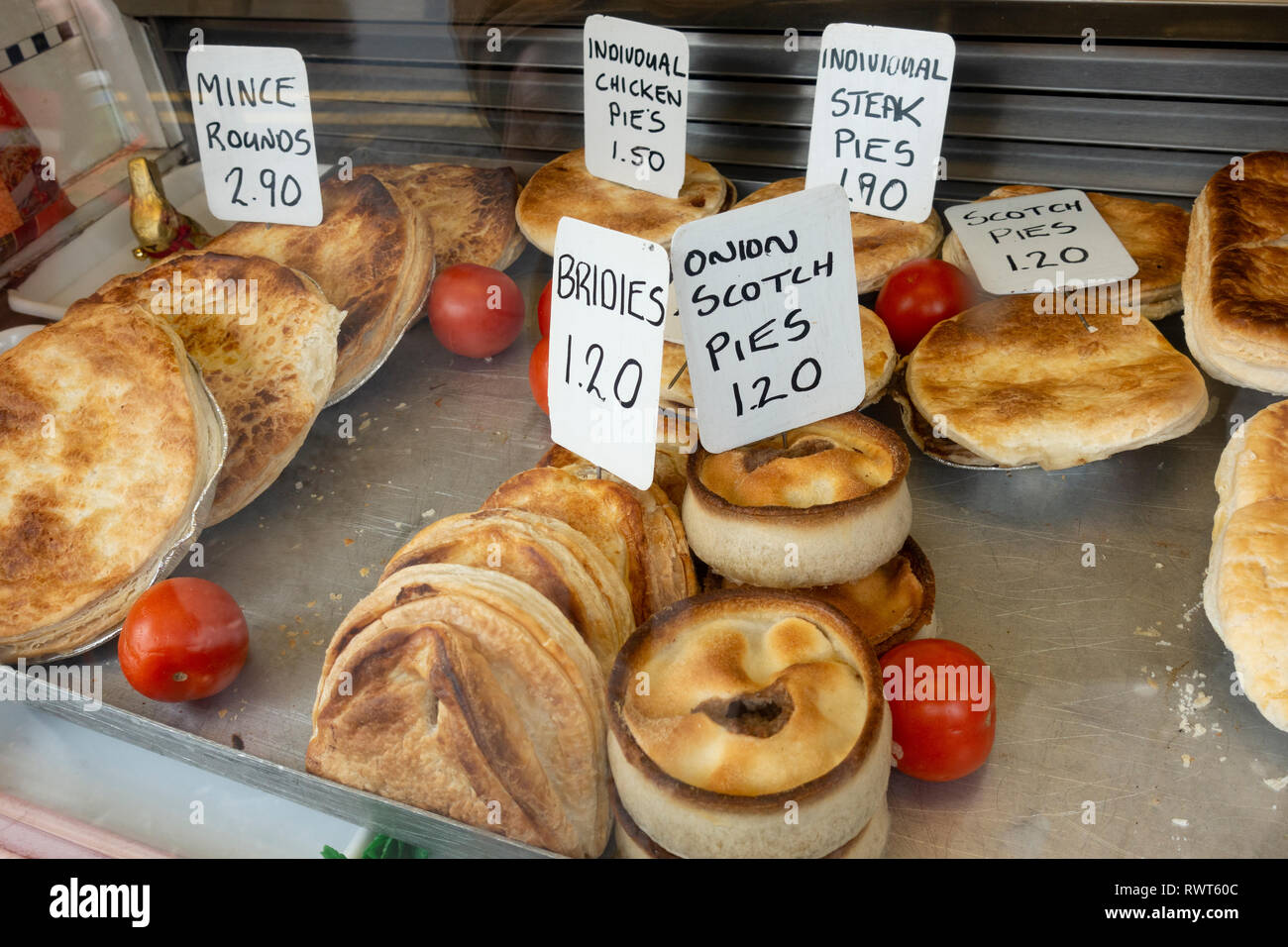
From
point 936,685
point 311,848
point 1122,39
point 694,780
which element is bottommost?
point 311,848

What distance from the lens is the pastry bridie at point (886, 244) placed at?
2.98 metres

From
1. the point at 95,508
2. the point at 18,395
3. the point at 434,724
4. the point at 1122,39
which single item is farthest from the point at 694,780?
the point at 1122,39

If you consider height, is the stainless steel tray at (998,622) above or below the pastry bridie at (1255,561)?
below

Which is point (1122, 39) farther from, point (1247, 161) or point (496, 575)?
point (496, 575)

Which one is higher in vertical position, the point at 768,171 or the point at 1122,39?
the point at 1122,39

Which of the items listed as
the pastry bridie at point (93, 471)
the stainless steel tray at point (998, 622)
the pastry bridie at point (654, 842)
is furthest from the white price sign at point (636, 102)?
the pastry bridie at point (654, 842)

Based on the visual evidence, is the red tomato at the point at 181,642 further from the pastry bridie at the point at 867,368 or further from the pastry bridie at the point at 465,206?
the pastry bridie at the point at 465,206

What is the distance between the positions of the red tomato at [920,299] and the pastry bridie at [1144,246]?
3.5 inches

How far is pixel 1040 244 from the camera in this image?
9.27ft

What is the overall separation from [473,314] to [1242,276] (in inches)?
83.2

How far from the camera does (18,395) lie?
2502 mm

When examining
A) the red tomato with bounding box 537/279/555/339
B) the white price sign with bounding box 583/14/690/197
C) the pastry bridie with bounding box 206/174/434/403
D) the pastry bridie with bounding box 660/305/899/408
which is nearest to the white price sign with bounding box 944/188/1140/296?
the pastry bridie with bounding box 660/305/899/408

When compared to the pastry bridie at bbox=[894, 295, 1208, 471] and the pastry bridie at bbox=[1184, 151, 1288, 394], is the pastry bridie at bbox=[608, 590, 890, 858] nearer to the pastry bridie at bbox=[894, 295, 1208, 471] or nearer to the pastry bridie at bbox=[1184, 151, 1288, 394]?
the pastry bridie at bbox=[894, 295, 1208, 471]

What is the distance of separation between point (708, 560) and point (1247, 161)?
2.09 metres
